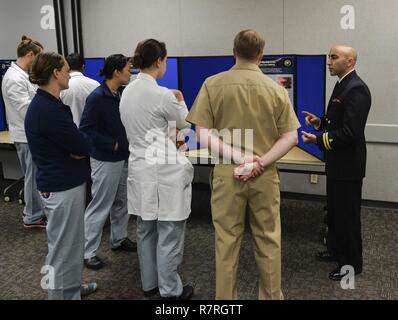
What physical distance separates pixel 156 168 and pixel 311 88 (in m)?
1.38

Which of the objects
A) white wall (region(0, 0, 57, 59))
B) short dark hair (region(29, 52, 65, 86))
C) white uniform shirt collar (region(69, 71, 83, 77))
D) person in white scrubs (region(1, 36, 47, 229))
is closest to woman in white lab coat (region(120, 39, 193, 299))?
short dark hair (region(29, 52, 65, 86))

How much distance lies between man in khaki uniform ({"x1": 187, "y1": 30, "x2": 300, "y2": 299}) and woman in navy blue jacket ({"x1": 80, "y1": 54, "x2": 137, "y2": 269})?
2.42 ft

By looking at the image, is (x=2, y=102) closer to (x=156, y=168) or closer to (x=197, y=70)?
(x=197, y=70)

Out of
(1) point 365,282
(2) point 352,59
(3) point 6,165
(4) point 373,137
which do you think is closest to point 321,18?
(4) point 373,137

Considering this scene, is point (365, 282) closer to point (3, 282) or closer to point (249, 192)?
point (249, 192)

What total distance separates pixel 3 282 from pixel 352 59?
7.59 feet

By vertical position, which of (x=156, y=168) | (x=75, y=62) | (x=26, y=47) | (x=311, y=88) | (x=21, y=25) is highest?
(x=21, y=25)

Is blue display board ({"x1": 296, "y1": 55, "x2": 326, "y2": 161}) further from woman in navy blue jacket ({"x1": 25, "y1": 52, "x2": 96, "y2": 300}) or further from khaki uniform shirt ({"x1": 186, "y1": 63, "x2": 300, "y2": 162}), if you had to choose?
woman in navy blue jacket ({"x1": 25, "y1": 52, "x2": 96, "y2": 300})

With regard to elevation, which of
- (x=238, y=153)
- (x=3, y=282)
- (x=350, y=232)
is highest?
(x=238, y=153)

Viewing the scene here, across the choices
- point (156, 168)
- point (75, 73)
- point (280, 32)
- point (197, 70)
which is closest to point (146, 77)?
point (156, 168)

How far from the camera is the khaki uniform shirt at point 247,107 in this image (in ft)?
5.79

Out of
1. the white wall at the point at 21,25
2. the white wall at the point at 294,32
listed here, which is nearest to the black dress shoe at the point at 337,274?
the white wall at the point at 294,32

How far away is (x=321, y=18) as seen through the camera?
11.4 ft

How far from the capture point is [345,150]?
2291 millimetres
